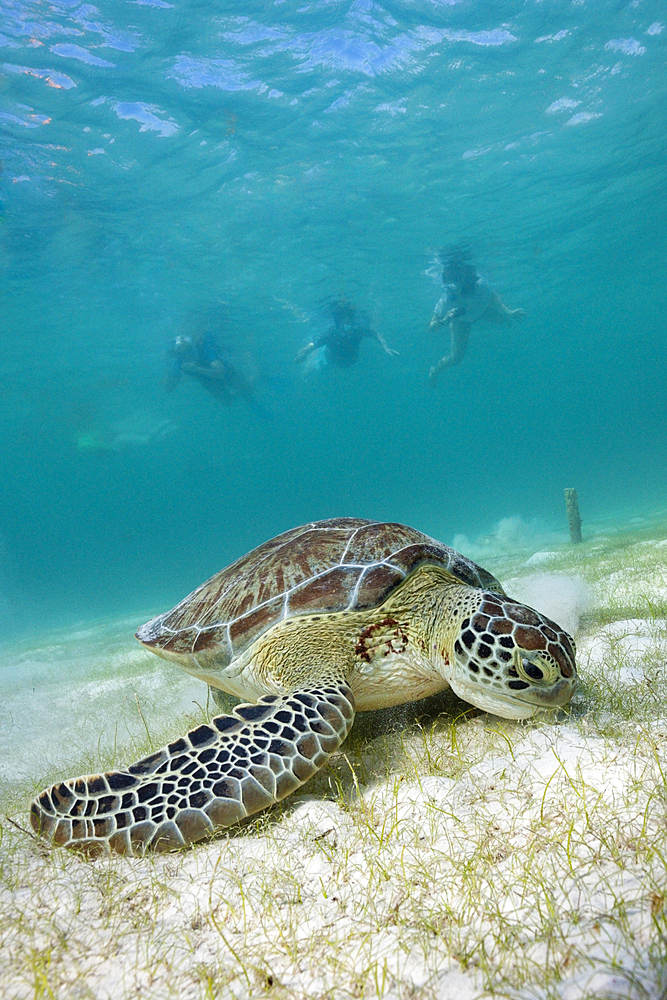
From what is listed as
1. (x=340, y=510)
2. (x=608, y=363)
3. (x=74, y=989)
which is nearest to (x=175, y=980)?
(x=74, y=989)

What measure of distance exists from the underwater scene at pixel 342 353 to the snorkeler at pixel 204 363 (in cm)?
22

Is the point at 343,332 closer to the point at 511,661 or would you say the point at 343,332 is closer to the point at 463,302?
the point at 463,302

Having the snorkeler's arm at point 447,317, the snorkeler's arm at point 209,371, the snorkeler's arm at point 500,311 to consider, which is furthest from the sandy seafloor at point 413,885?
the snorkeler's arm at point 209,371

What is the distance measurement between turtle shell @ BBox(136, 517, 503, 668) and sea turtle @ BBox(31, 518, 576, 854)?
1cm

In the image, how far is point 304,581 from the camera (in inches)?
121

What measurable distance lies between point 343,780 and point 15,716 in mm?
5196

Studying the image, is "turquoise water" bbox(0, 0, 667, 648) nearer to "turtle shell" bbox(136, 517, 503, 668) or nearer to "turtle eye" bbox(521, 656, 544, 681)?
"turtle shell" bbox(136, 517, 503, 668)

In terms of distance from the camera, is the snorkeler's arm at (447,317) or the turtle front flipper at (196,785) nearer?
the turtle front flipper at (196,785)

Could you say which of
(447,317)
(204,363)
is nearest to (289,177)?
(447,317)

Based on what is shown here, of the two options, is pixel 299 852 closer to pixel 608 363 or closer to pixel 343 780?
pixel 343 780

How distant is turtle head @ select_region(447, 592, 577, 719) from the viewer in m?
2.17

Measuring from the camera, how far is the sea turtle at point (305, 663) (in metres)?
1.97

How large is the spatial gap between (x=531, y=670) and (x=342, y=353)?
28057 mm

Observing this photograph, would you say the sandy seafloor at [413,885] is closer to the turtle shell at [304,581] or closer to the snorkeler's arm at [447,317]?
the turtle shell at [304,581]
